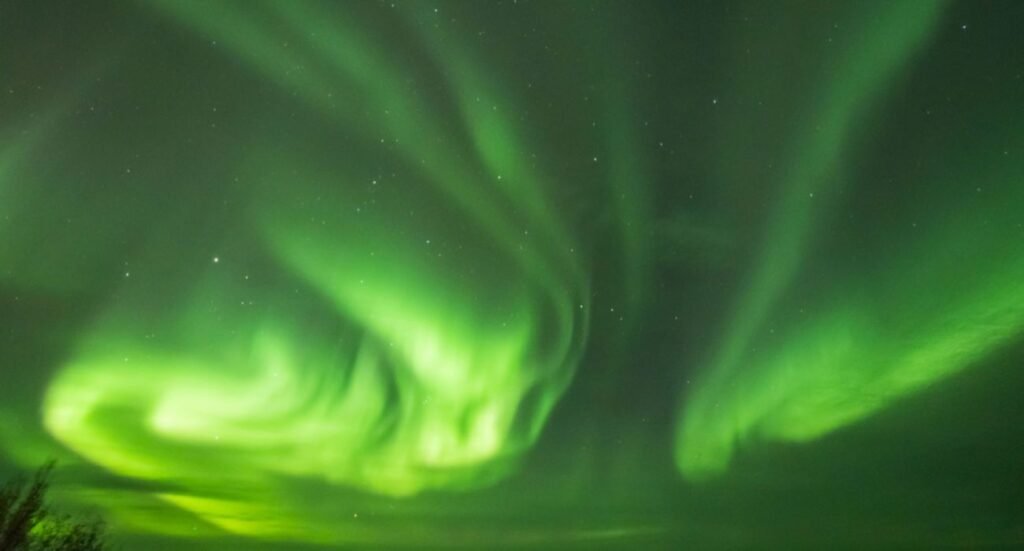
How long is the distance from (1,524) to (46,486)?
162cm

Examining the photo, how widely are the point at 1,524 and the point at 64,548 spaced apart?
125 inches

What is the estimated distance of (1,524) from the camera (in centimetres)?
2266

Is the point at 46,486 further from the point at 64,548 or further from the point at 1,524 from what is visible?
the point at 64,548

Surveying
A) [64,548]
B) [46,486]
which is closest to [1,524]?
[46,486]

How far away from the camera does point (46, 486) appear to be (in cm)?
2327

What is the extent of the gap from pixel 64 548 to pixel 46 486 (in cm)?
355

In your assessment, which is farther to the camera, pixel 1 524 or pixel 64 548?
pixel 64 548

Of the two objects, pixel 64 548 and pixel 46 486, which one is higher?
pixel 46 486

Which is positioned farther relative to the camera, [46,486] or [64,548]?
[64,548]
